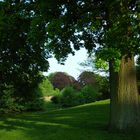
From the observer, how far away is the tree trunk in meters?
17.7

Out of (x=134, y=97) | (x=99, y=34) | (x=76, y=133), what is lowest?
(x=76, y=133)

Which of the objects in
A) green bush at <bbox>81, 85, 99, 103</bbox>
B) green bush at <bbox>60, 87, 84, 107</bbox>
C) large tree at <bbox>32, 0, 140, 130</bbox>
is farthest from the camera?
green bush at <bbox>60, 87, 84, 107</bbox>

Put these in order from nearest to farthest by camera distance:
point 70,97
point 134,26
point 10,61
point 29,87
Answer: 1. point 134,26
2. point 10,61
3. point 29,87
4. point 70,97

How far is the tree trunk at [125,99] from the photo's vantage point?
698 inches

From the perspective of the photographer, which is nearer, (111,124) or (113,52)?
(113,52)

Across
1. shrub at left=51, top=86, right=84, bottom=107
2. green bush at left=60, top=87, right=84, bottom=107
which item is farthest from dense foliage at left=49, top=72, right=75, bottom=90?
green bush at left=60, top=87, right=84, bottom=107

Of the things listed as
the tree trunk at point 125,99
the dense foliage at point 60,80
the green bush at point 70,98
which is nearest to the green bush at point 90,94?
the green bush at point 70,98

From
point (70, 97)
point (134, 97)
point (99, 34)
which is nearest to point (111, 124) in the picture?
point (134, 97)

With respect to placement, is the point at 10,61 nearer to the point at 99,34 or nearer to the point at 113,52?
the point at 99,34

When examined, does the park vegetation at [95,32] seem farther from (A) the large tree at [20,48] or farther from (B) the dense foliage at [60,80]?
(B) the dense foliage at [60,80]

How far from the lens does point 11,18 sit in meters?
18.8

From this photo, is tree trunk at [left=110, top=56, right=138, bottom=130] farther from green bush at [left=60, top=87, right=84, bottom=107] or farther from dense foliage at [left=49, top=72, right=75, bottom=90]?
dense foliage at [left=49, top=72, right=75, bottom=90]

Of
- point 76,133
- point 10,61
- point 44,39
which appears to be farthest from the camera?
point 10,61

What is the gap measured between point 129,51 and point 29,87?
22.0m
